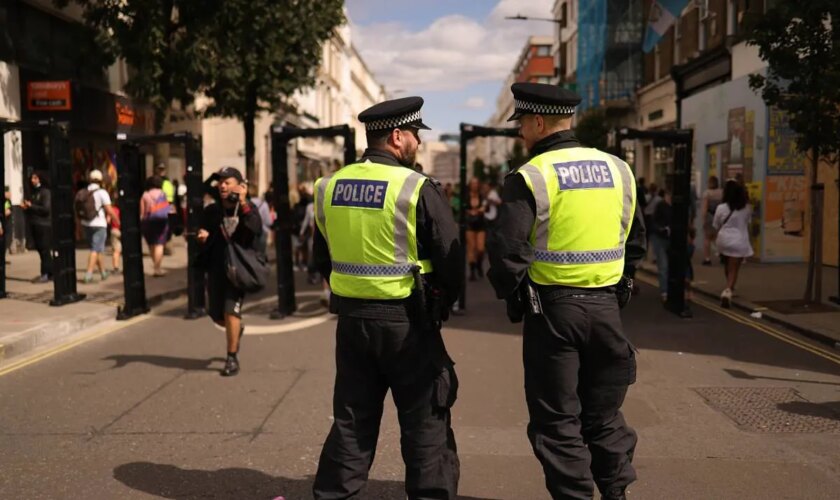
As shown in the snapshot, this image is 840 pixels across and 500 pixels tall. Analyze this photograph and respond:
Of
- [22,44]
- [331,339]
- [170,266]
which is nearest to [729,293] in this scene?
[331,339]

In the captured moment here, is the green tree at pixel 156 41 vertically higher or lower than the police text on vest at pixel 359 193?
higher

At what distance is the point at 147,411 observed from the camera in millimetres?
5949

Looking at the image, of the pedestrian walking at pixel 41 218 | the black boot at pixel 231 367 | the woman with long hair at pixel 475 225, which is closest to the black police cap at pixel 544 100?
the black boot at pixel 231 367

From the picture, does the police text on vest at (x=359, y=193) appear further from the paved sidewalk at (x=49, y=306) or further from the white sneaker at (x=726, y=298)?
the white sneaker at (x=726, y=298)

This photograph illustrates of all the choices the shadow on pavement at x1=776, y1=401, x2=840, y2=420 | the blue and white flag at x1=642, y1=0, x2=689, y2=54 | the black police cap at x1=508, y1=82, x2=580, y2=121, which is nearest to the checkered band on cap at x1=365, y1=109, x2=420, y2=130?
the black police cap at x1=508, y1=82, x2=580, y2=121

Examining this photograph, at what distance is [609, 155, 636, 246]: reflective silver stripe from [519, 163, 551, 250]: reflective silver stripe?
1.26 feet

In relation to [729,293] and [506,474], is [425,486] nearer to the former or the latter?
[506,474]

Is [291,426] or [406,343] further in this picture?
[291,426]

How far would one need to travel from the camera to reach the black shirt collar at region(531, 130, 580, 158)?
11.7 ft

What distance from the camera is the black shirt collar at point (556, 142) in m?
3.55

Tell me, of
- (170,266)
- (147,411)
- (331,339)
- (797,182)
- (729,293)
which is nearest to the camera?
(147,411)

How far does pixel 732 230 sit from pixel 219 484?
867 centimetres

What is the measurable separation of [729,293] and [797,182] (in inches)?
305

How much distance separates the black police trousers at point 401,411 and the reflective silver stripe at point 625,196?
0.97 m
